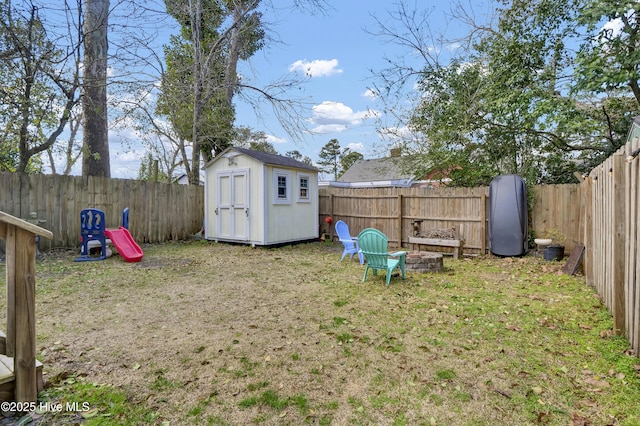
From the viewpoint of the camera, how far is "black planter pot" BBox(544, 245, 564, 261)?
726 centimetres

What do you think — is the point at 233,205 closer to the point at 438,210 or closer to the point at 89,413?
the point at 438,210

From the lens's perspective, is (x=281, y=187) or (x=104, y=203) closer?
(x=104, y=203)

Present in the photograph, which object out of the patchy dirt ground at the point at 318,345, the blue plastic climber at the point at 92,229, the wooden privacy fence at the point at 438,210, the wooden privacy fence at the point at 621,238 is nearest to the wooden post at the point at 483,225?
the wooden privacy fence at the point at 438,210

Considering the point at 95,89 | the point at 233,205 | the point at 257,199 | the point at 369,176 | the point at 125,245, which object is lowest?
the point at 125,245

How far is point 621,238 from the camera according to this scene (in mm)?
3189

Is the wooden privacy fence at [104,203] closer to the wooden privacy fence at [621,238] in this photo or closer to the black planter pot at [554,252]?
the wooden privacy fence at [621,238]

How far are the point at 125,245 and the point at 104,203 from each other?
2.27 metres

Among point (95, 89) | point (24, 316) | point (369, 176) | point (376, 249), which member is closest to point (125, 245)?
point (95, 89)

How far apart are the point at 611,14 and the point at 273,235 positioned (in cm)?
902

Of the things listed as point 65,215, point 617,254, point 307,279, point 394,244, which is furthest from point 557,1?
point 65,215

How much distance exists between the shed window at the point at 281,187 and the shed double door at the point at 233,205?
2.62ft

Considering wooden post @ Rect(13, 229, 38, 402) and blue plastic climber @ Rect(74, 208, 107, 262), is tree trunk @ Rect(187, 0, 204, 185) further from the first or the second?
wooden post @ Rect(13, 229, 38, 402)

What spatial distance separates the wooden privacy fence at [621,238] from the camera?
274 cm

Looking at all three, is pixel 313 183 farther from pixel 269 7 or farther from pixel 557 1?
pixel 557 1
